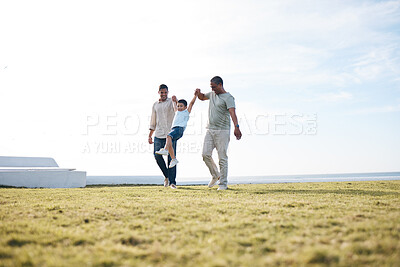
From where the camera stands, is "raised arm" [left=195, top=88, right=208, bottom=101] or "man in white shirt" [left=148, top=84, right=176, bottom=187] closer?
"raised arm" [left=195, top=88, right=208, bottom=101]

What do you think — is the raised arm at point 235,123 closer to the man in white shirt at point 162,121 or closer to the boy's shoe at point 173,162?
the boy's shoe at point 173,162

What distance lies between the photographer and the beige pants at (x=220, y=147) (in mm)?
6906

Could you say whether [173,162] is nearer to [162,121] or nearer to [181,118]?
[181,118]

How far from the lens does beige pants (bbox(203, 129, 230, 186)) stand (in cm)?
691

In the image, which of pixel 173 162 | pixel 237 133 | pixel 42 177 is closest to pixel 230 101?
pixel 237 133

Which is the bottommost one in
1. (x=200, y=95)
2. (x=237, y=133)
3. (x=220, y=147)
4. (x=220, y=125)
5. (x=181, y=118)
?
(x=220, y=147)

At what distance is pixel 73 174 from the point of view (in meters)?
10.6

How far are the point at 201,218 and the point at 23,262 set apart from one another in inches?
63.5

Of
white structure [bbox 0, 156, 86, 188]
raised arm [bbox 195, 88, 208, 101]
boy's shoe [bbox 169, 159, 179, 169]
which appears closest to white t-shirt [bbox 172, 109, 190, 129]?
raised arm [bbox 195, 88, 208, 101]

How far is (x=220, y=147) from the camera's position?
691cm

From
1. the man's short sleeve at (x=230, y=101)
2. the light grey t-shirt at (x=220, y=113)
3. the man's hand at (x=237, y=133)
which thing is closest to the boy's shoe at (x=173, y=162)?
the light grey t-shirt at (x=220, y=113)

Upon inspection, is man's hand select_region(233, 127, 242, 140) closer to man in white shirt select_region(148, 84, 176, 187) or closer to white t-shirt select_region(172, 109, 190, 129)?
white t-shirt select_region(172, 109, 190, 129)

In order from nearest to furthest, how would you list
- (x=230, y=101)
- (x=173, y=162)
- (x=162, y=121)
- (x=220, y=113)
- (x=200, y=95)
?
(x=230, y=101), (x=220, y=113), (x=173, y=162), (x=200, y=95), (x=162, y=121)

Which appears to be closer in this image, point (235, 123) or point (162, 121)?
point (235, 123)
